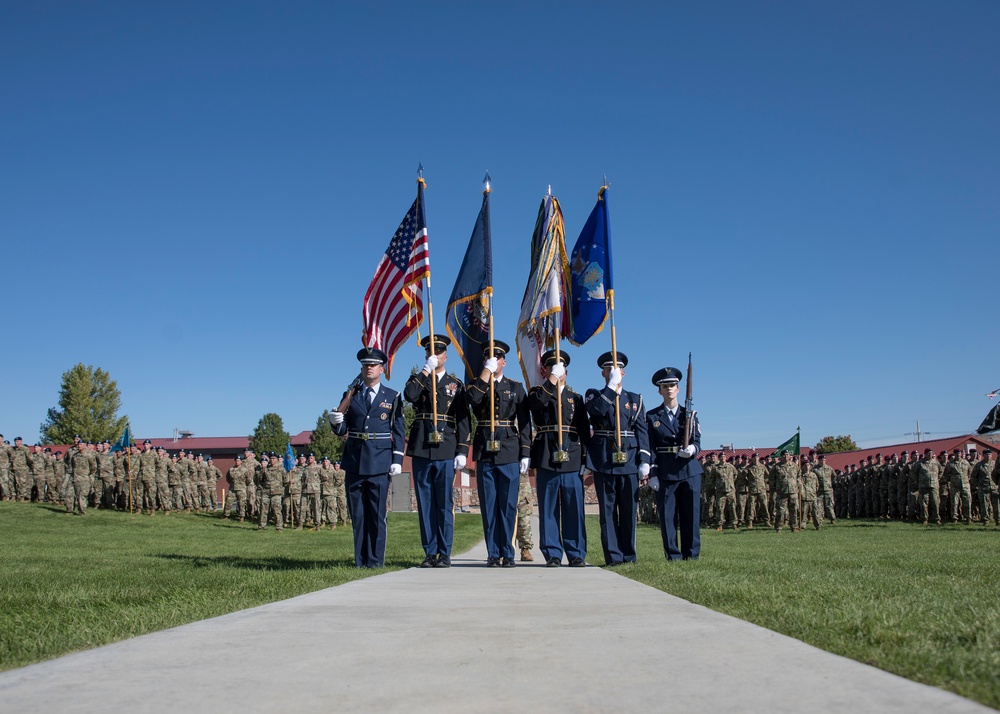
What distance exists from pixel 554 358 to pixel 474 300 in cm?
130

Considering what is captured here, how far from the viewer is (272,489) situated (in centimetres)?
2439

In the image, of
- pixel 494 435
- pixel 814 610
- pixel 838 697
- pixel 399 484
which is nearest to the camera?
pixel 838 697

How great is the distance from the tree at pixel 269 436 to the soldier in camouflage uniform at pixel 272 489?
6263 centimetres

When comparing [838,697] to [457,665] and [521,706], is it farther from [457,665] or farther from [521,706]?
[457,665]

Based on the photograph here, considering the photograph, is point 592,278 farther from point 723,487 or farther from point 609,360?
point 723,487

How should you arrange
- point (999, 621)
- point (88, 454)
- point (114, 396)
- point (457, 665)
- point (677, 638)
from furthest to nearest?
point (114, 396) → point (88, 454) → point (999, 621) → point (677, 638) → point (457, 665)

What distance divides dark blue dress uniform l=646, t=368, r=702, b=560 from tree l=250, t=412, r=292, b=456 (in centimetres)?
8041

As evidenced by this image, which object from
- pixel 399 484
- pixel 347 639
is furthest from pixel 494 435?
pixel 399 484

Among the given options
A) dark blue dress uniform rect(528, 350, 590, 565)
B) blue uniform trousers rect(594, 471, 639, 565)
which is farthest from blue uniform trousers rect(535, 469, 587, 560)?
blue uniform trousers rect(594, 471, 639, 565)

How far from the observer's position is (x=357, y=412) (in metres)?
8.49

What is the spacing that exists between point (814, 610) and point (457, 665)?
6.85 feet

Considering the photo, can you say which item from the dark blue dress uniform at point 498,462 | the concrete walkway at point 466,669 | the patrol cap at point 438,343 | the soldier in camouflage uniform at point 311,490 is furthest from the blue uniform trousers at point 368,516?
the soldier in camouflage uniform at point 311,490

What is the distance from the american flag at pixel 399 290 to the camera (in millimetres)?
9789

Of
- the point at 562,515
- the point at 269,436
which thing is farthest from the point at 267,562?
the point at 269,436
